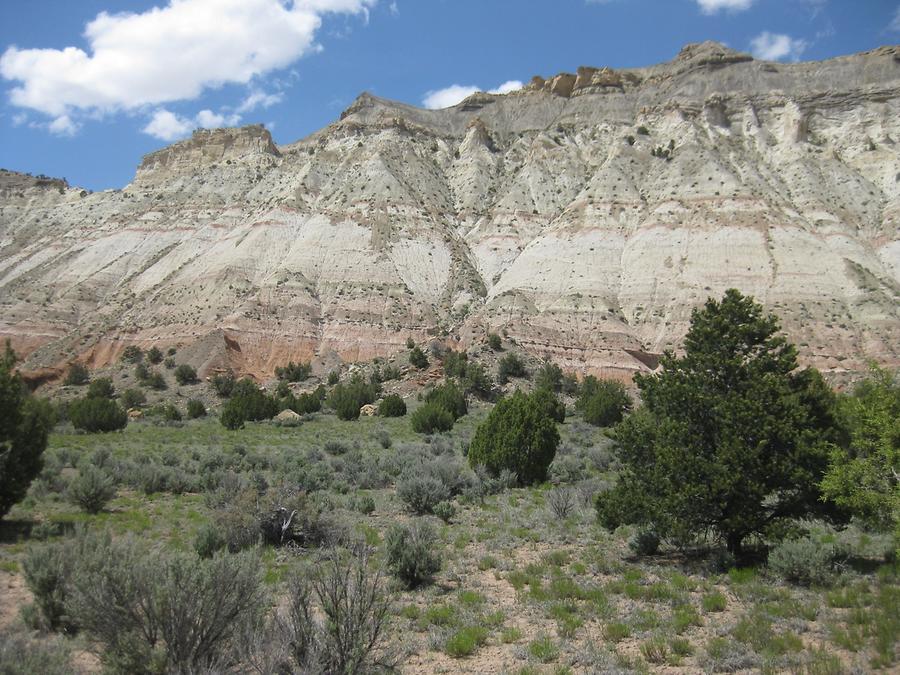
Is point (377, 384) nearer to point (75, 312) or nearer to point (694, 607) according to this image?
point (694, 607)

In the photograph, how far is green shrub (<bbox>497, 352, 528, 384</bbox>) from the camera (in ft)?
147

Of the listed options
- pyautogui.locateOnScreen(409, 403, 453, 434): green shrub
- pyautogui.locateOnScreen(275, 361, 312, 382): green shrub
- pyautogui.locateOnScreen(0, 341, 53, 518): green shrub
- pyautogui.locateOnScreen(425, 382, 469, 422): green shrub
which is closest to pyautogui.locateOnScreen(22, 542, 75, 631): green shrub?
pyautogui.locateOnScreen(0, 341, 53, 518): green shrub

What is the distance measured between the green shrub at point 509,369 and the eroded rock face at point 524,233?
26.6 ft

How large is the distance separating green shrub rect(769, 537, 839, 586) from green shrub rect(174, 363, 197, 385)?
4954cm

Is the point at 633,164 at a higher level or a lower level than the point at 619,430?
higher

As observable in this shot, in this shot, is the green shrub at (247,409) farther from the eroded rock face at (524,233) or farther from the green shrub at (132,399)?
the eroded rock face at (524,233)

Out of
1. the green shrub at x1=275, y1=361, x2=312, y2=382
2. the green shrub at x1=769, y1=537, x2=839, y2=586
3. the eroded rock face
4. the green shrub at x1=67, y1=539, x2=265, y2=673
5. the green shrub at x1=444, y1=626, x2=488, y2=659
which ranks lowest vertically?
the green shrub at x1=444, y1=626, x2=488, y2=659

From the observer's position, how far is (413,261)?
221 ft

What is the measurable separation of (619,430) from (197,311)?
56967 millimetres

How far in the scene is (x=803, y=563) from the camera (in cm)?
994

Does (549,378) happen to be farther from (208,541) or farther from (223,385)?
(208,541)

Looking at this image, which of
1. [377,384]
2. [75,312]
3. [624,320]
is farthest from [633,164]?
[75,312]

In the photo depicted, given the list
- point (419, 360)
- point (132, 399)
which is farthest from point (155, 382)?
point (419, 360)

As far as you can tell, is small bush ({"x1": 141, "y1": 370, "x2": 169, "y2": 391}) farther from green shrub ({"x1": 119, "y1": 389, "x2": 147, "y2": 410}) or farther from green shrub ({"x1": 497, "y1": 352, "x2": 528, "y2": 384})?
green shrub ({"x1": 497, "y1": 352, "x2": 528, "y2": 384})
